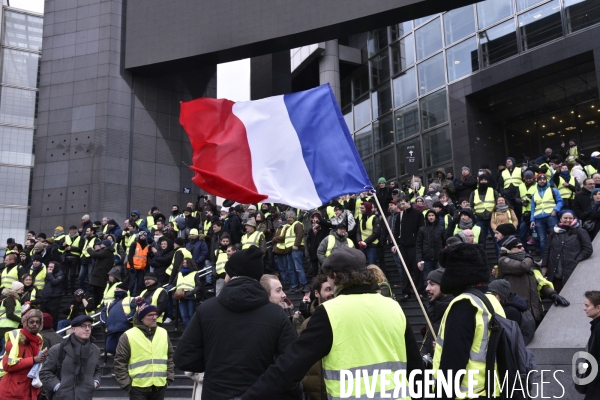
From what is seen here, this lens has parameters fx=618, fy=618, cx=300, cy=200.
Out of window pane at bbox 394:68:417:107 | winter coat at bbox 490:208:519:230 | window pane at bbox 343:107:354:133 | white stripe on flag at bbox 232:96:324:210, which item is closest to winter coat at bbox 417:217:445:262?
winter coat at bbox 490:208:519:230

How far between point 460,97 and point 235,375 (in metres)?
24.7

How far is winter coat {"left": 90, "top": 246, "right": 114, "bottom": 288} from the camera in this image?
15.4 m

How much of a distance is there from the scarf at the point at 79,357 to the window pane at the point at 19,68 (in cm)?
2397

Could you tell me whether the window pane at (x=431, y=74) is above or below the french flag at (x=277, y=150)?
above

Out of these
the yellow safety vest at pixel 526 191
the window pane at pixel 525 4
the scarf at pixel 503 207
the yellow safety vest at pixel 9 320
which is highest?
the window pane at pixel 525 4

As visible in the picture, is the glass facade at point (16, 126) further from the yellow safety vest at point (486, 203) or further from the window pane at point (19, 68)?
the yellow safety vest at point (486, 203)

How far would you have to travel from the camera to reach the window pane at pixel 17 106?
2802 centimetres

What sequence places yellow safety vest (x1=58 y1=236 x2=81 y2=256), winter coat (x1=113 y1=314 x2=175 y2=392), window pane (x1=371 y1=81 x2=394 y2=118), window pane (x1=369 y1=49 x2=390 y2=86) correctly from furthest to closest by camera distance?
window pane (x1=369 y1=49 x2=390 y2=86) < window pane (x1=371 y1=81 x2=394 y2=118) < yellow safety vest (x1=58 y1=236 x2=81 y2=256) < winter coat (x1=113 y1=314 x2=175 y2=392)

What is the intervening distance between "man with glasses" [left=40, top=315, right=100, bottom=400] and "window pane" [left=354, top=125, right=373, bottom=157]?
26.0 metres

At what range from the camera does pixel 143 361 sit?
23.9 ft

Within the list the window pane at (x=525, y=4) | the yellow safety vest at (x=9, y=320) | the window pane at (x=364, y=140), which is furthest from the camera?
the window pane at (x=364, y=140)

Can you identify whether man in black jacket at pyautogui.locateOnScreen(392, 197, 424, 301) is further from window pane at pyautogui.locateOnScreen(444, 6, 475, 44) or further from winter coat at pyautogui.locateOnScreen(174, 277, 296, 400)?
window pane at pyautogui.locateOnScreen(444, 6, 475, 44)

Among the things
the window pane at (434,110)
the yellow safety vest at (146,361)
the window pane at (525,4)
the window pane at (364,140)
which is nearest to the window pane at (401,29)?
the window pane at (434,110)

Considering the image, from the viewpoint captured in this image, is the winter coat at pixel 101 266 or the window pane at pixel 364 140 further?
the window pane at pixel 364 140
